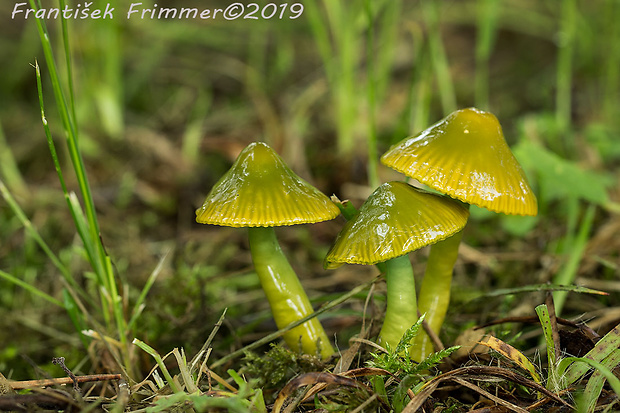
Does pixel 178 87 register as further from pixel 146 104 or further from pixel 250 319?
pixel 250 319

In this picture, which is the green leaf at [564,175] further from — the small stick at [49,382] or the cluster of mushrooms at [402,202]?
the small stick at [49,382]

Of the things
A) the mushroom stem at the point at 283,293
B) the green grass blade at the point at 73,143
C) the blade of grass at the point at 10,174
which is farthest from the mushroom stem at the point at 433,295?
the blade of grass at the point at 10,174

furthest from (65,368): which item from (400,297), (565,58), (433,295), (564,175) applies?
(565,58)

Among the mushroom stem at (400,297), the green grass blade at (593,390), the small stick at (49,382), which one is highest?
the mushroom stem at (400,297)

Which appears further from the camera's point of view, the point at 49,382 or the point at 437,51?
the point at 437,51

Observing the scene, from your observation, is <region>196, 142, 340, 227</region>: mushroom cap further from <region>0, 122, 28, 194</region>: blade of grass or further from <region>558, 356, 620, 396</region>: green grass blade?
<region>0, 122, 28, 194</region>: blade of grass

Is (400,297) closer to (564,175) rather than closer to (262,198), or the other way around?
(262,198)

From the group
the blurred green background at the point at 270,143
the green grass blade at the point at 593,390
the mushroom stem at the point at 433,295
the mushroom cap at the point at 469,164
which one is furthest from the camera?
the blurred green background at the point at 270,143
